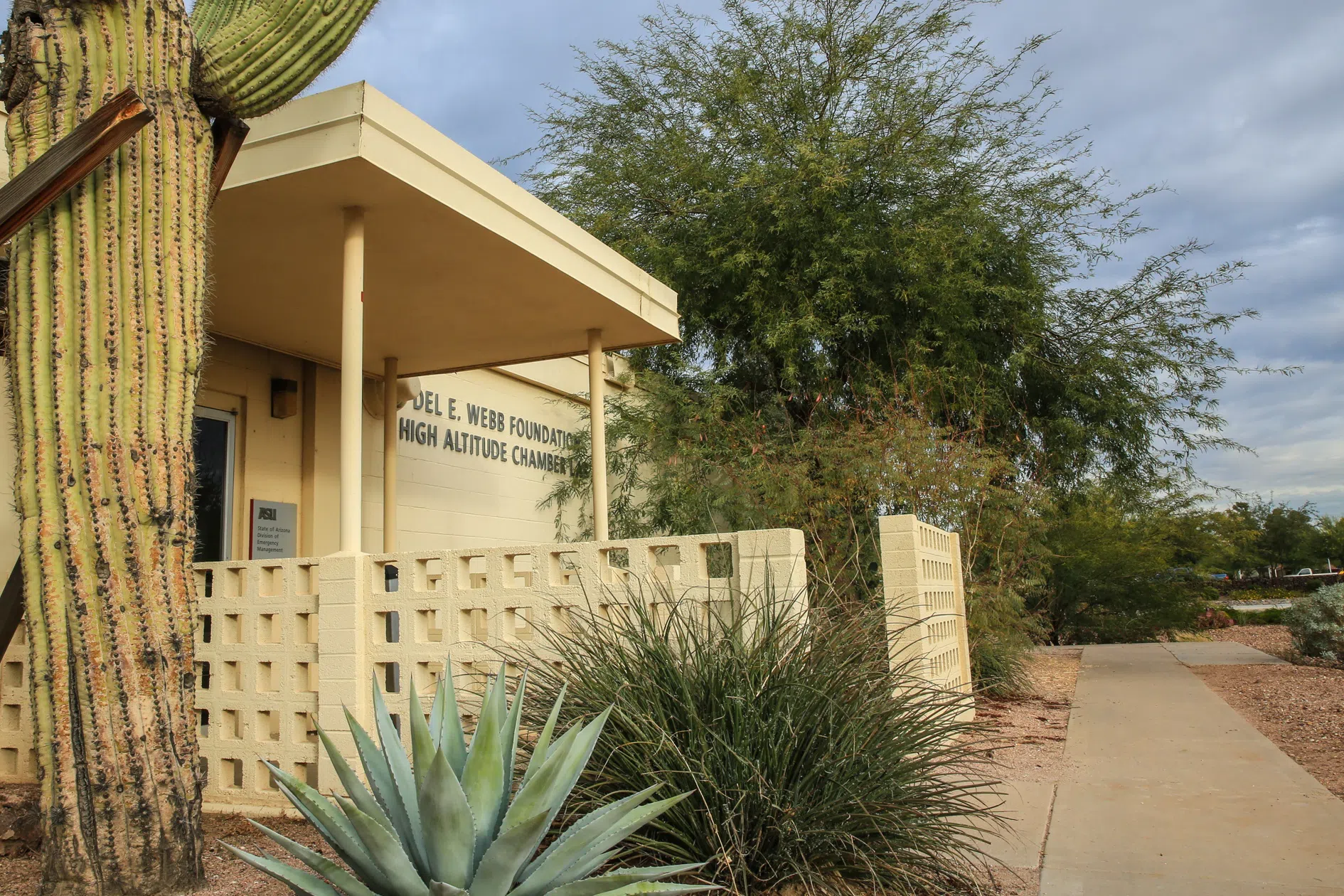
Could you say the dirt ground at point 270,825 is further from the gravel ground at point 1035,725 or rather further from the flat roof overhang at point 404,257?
the flat roof overhang at point 404,257

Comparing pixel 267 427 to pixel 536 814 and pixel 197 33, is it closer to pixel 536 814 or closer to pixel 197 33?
pixel 197 33

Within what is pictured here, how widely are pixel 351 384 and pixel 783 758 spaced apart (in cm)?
357

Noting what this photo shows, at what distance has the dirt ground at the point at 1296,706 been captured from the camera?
23.8 ft

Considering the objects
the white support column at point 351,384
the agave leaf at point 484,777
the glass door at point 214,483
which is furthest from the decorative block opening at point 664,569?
the glass door at point 214,483

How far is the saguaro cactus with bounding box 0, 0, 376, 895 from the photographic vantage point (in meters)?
3.99

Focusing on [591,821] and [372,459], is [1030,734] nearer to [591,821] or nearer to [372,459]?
[591,821]

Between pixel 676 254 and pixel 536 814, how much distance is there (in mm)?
12512

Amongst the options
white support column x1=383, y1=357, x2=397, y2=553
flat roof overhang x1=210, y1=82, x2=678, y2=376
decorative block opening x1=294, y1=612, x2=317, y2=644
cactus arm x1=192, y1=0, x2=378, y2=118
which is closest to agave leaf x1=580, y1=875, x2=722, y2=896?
decorative block opening x1=294, y1=612, x2=317, y2=644

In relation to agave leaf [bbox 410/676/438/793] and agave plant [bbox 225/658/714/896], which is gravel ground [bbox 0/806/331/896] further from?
agave leaf [bbox 410/676/438/793]

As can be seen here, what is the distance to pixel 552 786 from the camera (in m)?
2.98

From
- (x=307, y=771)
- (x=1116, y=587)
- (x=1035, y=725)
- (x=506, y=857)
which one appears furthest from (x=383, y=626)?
(x=1116, y=587)

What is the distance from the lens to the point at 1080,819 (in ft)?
17.9

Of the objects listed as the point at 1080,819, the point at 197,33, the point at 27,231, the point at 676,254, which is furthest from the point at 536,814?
the point at 676,254

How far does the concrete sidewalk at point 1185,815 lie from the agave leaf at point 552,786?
2.19m
